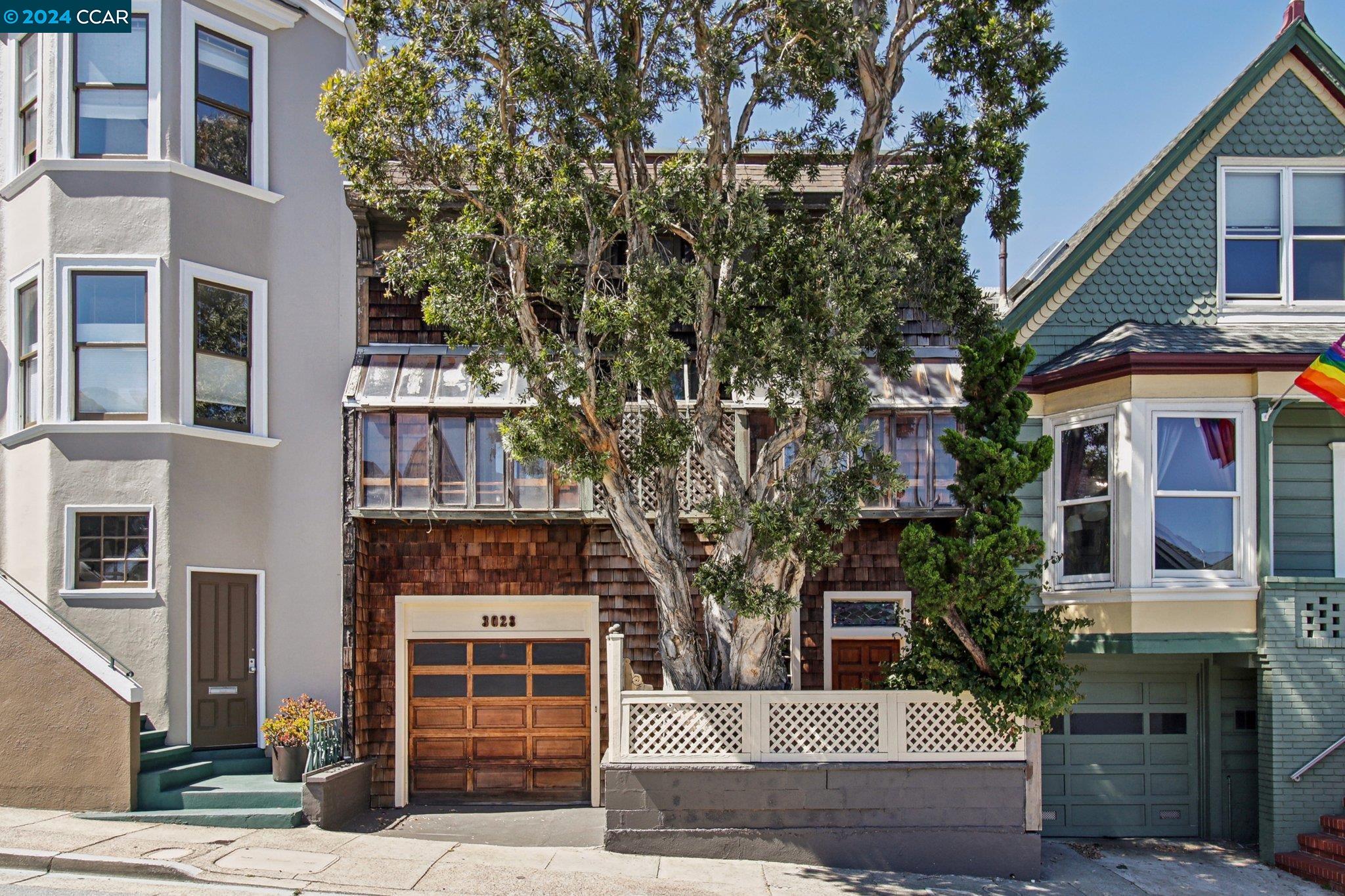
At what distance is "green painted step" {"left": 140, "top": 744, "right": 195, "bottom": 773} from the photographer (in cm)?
1155

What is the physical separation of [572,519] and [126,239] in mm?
5822

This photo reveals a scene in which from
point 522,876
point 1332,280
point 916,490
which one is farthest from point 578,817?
point 1332,280

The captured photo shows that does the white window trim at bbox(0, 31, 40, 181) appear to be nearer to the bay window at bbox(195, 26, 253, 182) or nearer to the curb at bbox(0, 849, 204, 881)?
the bay window at bbox(195, 26, 253, 182)

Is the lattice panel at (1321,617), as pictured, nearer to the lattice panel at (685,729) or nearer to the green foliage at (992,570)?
the green foliage at (992,570)

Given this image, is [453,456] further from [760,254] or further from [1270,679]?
[1270,679]

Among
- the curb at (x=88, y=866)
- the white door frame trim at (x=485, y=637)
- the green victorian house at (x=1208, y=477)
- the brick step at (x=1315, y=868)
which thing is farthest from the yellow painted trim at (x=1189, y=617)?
the curb at (x=88, y=866)

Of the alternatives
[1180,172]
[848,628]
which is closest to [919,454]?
[848,628]

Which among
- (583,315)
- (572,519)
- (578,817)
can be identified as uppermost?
(583,315)

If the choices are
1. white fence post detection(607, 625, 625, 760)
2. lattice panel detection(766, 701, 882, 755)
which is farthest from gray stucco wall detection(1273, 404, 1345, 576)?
white fence post detection(607, 625, 625, 760)

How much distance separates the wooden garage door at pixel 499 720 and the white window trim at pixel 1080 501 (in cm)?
563

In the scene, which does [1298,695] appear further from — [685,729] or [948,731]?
[685,729]

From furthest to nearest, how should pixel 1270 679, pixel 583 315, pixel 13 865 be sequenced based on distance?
pixel 1270 679
pixel 583 315
pixel 13 865

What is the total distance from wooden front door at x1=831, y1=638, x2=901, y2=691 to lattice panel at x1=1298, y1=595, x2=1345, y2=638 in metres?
4.27

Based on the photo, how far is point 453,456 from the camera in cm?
1316
